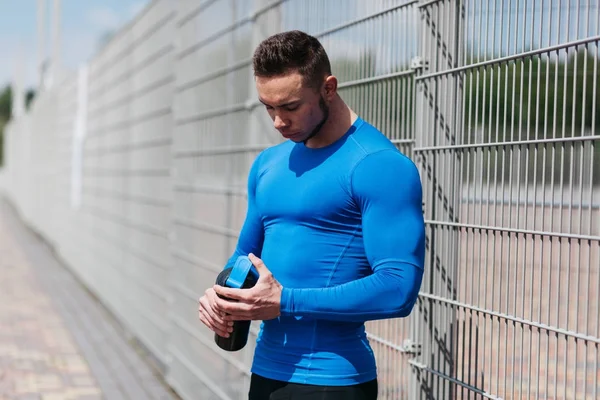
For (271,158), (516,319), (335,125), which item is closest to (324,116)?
(335,125)

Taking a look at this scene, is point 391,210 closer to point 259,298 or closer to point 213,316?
point 259,298

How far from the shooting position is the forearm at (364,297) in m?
2.35

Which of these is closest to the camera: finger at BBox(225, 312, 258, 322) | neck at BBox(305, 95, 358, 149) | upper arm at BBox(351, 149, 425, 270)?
upper arm at BBox(351, 149, 425, 270)

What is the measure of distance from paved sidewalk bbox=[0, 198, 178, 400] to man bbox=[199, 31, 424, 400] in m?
4.15

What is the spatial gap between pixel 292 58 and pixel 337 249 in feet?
1.64

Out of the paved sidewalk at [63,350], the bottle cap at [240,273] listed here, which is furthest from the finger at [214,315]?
the paved sidewalk at [63,350]

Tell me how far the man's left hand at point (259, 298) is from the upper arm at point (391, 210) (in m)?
0.25

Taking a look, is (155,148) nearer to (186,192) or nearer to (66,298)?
(186,192)

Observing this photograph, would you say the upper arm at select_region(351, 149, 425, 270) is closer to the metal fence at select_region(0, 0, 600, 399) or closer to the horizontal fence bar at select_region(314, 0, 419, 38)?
the metal fence at select_region(0, 0, 600, 399)

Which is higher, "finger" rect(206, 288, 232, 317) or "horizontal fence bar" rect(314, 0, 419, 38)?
"horizontal fence bar" rect(314, 0, 419, 38)

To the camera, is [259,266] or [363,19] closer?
[259,266]

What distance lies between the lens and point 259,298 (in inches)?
95.0

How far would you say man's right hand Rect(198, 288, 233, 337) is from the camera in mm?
2584

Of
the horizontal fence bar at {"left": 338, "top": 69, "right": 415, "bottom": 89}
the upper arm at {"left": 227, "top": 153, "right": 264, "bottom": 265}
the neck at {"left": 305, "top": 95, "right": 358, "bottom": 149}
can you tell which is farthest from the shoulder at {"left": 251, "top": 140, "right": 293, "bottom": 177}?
the horizontal fence bar at {"left": 338, "top": 69, "right": 415, "bottom": 89}
